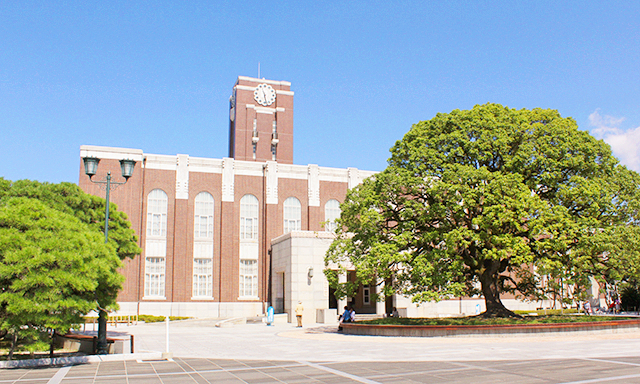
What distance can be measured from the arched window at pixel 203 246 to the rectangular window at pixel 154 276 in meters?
2.43

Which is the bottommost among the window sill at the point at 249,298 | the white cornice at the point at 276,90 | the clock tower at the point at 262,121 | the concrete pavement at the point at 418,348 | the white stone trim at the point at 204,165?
the concrete pavement at the point at 418,348

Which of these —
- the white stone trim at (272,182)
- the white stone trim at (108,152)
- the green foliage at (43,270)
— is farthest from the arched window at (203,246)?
the green foliage at (43,270)

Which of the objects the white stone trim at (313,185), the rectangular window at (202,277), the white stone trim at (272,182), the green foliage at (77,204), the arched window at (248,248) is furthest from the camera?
the white stone trim at (313,185)

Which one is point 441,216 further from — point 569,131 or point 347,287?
point 569,131

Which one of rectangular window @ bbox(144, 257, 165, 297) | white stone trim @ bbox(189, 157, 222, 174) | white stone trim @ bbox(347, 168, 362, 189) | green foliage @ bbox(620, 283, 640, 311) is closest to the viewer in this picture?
rectangular window @ bbox(144, 257, 165, 297)

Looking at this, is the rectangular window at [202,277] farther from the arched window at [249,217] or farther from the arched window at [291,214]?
the arched window at [291,214]

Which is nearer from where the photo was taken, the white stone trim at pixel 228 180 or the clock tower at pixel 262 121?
the white stone trim at pixel 228 180

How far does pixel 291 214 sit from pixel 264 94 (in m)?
21.2

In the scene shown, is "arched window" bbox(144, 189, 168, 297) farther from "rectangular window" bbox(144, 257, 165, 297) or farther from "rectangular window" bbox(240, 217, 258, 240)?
"rectangular window" bbox(240, 217, 258, 240)

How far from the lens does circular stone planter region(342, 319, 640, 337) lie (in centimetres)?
1958

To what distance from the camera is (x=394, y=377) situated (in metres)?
10.8

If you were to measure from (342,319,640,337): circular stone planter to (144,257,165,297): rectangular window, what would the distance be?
73.9ft

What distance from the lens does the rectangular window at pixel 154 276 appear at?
131 ft

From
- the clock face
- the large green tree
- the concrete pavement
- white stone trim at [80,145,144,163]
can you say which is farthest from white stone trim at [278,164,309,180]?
the concrete pavement
